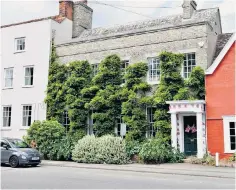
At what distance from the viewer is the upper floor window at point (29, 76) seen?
26.3 meters

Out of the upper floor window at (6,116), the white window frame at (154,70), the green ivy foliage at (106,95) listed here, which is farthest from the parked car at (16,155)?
the upper floor window at (6,116)

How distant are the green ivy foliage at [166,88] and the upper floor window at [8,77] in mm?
13564

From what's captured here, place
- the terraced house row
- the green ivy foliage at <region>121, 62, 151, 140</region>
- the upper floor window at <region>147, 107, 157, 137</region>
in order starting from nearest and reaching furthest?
the terraced house row
the green ivy foliage at <region>121, 62, 151, 140</region>
the upper floor window at <region>147, 107, 157, 137</region>

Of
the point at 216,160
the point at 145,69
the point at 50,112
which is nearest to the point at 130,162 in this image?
the point at 216,160

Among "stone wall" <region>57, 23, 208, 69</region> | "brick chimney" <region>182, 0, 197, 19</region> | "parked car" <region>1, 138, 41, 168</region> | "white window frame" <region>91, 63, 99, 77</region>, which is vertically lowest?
"parked car" <region>1, 138, 41, 168</region>

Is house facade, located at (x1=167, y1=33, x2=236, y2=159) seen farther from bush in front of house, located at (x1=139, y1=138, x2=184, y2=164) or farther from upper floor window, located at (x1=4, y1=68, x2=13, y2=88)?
upper floor window, located at (x1=4, y1=68, x2=13, y2=88)

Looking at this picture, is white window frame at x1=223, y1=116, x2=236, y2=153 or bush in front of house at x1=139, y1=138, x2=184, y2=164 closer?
white window frame at x1=223, y1=116, x2=236, y2=153

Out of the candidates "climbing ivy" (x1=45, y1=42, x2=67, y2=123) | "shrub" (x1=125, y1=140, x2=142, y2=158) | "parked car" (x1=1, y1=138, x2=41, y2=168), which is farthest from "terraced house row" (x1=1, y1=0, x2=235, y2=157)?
"parked car" (x1=1, y1=138, x2=41, y2=168)

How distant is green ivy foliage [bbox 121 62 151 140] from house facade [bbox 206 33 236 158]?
4.06 meters

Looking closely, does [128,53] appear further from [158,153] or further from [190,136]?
[158,153]

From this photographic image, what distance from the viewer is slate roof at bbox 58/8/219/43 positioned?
21.4 metres

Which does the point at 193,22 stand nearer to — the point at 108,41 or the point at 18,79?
the point at 108,41

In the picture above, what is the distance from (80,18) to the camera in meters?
28.3

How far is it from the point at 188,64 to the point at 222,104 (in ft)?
11.9
